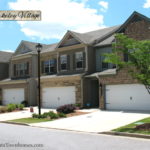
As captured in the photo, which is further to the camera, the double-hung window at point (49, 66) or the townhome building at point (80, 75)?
the double-hung window at point (49, 66)

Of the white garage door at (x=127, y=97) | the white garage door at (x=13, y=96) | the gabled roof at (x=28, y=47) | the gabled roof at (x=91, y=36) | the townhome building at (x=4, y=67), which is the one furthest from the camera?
the townhome building at (x=4, y=67)

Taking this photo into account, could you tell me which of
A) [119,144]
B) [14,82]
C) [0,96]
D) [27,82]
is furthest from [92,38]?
[119,144]

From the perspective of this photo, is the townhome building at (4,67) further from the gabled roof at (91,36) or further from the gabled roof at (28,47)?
the gabled roof at (91,36)

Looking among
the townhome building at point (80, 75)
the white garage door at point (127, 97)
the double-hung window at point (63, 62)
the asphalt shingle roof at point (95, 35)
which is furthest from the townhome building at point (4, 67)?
the white garage door at point (127, 97)

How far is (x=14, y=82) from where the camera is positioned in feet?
105

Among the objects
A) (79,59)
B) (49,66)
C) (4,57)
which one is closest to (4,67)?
(4,57)

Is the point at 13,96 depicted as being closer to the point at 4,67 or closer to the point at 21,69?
the point at 21,69

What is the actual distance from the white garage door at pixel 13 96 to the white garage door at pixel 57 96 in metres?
4.49

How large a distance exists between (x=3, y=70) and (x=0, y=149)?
2979 centimetres

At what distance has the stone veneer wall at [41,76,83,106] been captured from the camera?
24688 millimetres

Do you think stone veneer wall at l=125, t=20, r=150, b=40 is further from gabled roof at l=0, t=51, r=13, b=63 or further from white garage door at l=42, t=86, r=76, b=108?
gabled roof at l=0, t=51, r=13, b=63

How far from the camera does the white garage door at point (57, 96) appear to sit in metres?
25.6

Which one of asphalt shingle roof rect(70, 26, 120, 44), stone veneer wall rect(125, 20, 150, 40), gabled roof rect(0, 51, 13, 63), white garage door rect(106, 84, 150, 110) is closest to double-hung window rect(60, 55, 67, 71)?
asphalt shingle roof rect(70, 26, 120, 44)

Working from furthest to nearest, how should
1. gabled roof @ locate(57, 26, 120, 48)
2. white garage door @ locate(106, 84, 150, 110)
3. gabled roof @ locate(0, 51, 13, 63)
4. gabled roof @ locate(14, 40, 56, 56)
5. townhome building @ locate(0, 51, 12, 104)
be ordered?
gabled roof @ locate(0, 51, 13, 63) < townhome building @ locate(0, 51, 12, 104) < gabled roof @ locate(14, 40, 56, 56) < gabled roof @ locate(57, 26, 120, 48) < white garage door @ locate(106, 84, 150, 110)
